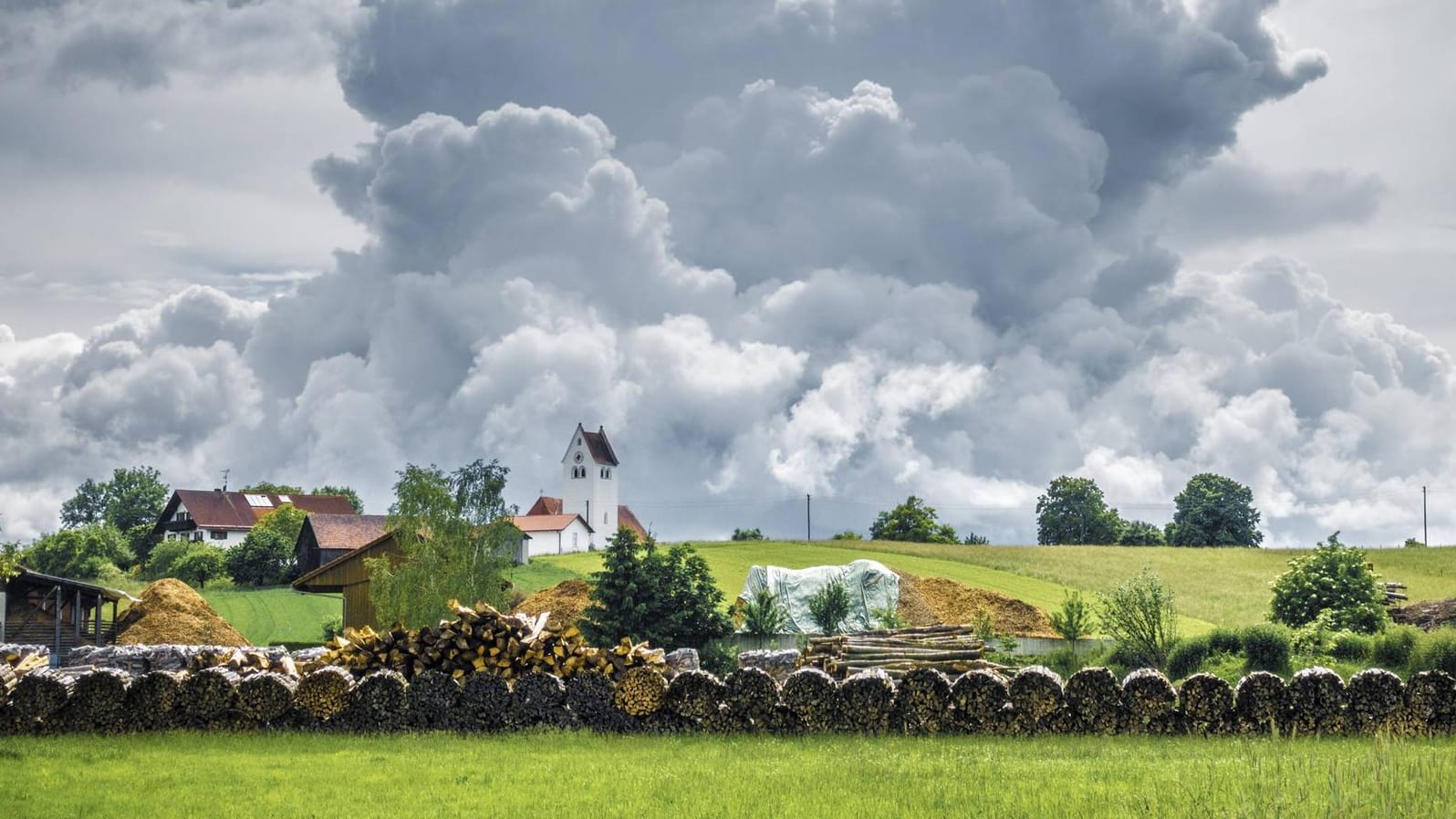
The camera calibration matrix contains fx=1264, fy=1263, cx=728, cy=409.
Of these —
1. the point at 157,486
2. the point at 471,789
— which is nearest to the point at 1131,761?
the point at 471,789

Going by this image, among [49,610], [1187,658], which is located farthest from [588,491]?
[1187,658]

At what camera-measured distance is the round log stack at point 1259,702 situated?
20844mm

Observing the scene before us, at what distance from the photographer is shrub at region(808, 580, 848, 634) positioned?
1565 inches

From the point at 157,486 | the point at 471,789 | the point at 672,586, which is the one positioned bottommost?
the point at 471,789

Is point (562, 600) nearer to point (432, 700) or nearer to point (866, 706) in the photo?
point (432, 700)

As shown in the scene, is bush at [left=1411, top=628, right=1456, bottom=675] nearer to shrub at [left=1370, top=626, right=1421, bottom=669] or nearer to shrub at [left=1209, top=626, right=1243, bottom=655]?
shrub at [left=1370, top=626, right=1421, bottom=669]

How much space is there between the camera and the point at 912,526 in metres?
108

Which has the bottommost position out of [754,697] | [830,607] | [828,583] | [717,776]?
[717,776]

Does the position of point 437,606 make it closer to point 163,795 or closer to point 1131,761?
point 163,795

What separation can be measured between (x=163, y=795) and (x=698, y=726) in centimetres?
868

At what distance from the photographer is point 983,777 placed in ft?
52.1

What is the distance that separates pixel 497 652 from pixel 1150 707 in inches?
446

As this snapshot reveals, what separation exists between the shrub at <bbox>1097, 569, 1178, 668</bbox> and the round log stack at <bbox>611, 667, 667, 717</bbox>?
16.0 meters

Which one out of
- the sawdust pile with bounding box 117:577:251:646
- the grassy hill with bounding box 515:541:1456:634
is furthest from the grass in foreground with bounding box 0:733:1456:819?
the grassy hill with bounding box 515:541:1456:634
